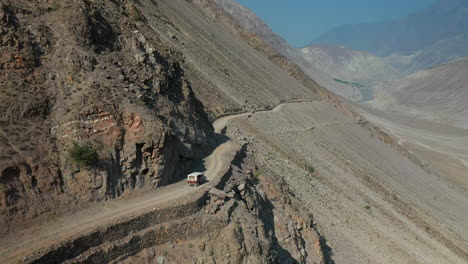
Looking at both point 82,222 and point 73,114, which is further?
point 73,114

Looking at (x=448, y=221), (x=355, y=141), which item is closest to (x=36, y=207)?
(x=448, y=221)

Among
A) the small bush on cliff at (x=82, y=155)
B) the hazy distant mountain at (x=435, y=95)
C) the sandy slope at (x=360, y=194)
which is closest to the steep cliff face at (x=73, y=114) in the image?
the small bush on cliff at (x=82, y=155)

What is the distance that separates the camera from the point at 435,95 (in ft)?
540

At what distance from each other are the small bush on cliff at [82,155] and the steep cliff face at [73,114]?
14 centimetres

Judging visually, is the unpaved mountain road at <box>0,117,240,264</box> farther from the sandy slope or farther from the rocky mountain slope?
the sandy slope

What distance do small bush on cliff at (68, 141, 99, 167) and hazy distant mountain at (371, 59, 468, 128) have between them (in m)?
129

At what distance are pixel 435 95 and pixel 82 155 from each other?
571 ft

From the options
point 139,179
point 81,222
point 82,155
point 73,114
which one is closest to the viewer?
point 81,222

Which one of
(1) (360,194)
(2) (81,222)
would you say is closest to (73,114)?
(2) (81,222)

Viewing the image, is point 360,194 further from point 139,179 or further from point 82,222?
point 82,222

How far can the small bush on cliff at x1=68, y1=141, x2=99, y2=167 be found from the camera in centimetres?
1415

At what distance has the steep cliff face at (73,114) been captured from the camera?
13398 mm

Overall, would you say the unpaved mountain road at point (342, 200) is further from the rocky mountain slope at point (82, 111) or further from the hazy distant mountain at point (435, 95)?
the hazy distant mountain at point (435, 95)

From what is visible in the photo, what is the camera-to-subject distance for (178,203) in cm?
Result: 1427
